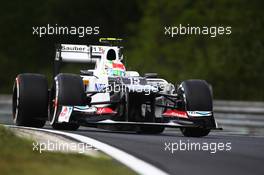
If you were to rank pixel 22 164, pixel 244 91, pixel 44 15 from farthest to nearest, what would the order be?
pixel 44 15, pixel 244 91, pixel 22 164

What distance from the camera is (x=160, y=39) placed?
34.5 metres

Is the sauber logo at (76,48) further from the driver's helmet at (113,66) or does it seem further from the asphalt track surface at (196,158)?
the asphalt track surface at (196,158)

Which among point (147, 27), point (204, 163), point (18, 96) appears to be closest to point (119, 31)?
point (147, 27)

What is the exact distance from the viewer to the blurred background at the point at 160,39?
2409cm

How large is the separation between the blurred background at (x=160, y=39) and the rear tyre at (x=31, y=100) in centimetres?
1031

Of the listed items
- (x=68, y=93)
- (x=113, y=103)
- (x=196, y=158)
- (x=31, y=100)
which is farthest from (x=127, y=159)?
(x=31, y=100)

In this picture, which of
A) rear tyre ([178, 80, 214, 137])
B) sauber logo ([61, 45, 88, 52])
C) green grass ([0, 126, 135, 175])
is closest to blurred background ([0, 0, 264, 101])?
sauber logo ([61, 45, 88, 52])

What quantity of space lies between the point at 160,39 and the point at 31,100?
22641mm

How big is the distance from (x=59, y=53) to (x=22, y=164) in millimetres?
7446

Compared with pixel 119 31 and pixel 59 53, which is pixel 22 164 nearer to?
pixel 59 53

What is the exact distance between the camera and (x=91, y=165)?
20.8ft

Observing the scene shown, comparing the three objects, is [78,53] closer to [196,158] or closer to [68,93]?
[68,93]

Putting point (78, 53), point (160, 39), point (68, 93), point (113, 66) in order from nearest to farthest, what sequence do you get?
point (68, 93) < point (113, 66) < point (78, 53) < point (160, 39)

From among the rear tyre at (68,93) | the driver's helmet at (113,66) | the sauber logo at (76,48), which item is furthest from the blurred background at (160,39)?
the rear tyre at (68,93)
